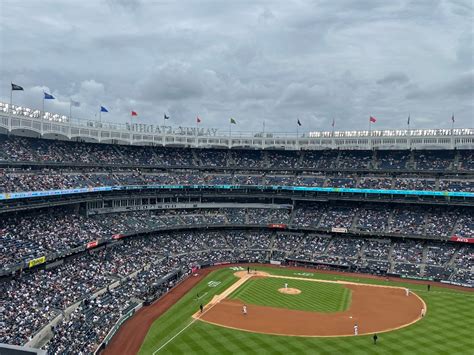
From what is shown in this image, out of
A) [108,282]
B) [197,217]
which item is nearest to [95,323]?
[108,282]

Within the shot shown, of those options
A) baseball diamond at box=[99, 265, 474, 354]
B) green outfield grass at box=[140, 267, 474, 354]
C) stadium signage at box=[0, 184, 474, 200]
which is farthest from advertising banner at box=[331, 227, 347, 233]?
green outfield grass at box=[140, 267, 474, 354]

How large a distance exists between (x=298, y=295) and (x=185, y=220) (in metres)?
33.3

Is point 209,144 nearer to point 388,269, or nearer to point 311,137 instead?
point 311,137

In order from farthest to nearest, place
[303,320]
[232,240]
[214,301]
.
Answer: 1. [232,240]
2. [214,301]
3. [303,320]

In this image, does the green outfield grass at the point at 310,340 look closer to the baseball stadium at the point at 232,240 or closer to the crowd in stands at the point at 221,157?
the baseball stadium at the point at 232,240

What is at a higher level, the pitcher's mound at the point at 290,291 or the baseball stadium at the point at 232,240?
the baseball stadium at the point at 232,240

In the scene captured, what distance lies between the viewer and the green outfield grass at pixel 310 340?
3872cm

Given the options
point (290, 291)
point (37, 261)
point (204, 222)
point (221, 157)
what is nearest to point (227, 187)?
point (204, 222)

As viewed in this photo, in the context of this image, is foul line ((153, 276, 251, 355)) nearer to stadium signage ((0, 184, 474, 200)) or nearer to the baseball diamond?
the baseball diamond

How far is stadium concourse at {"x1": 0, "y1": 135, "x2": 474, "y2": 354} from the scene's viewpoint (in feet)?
153

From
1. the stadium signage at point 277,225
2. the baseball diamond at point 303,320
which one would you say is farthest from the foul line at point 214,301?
the stadium signage at point 277,225

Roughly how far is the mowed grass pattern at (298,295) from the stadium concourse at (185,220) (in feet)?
36.3

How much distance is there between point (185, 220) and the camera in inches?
3226

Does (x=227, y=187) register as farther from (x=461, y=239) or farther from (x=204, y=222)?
(x=461, y=239)
